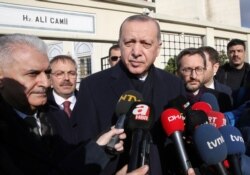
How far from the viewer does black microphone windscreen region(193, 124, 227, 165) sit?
1793 millimetres

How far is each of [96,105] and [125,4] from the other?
5253 mm

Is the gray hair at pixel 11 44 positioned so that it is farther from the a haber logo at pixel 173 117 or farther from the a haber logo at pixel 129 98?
the a haber logo at pixel 173 117

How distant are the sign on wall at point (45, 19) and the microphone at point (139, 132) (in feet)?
13.6

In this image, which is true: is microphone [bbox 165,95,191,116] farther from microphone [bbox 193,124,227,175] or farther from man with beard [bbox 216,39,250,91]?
man with beard [bbox 216,39,250,91]

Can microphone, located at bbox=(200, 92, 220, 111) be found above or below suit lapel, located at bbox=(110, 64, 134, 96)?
below

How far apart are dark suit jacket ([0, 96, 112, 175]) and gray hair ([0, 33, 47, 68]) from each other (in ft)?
1.00

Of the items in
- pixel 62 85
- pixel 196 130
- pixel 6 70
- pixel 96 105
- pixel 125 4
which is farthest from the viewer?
pixel 125 4

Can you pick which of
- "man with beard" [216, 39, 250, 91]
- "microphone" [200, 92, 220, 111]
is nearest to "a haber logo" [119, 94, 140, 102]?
"microphone" [200, 92, 220, 111]

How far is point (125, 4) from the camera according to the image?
285 inches

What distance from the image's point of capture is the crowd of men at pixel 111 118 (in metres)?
1.56

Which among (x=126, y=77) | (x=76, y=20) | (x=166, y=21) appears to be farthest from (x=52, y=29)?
(x=126, y=77)

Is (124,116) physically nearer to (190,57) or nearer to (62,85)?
(190,57)

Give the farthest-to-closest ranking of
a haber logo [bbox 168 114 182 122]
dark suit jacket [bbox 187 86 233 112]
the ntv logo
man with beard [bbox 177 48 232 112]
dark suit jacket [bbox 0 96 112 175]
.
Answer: dark suit jacket [bbox 187 86 233 112], man with beard [bbox 177 48 232 112], a haber logo [bbox 168 114 182 122], the ntv logo, dark suit jacket [bbox 0 96 112 175]

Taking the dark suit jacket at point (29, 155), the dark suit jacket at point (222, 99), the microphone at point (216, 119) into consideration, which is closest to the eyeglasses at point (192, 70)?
the dark suit jacket at point (222, 99)
